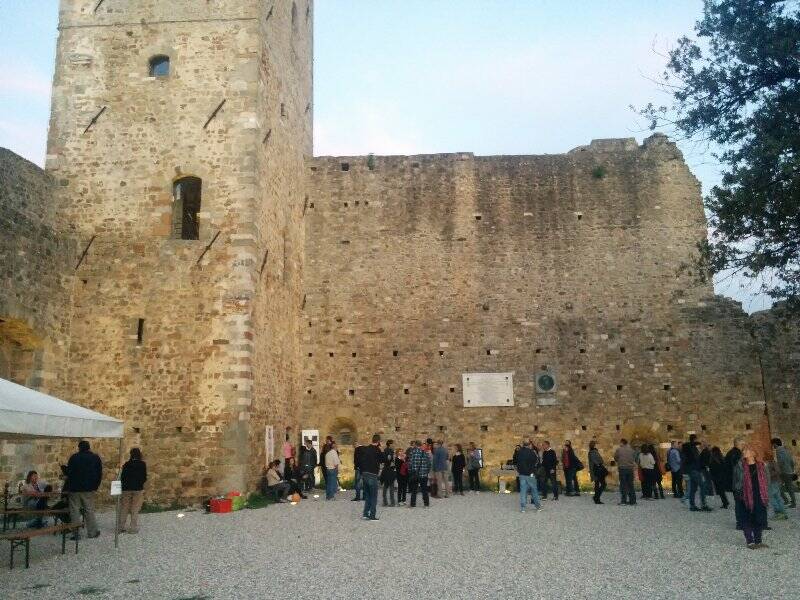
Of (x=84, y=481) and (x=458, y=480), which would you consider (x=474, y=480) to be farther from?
(x=84, y=481)

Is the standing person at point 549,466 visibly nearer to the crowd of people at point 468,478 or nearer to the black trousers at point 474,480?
the crowd of people at point 468,478

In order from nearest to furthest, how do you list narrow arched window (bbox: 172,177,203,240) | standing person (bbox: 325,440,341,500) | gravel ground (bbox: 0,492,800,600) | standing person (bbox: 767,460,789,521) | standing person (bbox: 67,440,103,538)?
gravel ground (bbox: 0,492,800,600) < standing person (bbox: 67,440,103,538) < standing person (bbox: 767,460,789,521) < standing person (bbox: 325,440,341,500) < narrow arched window (bbox: 172,177,203,240)

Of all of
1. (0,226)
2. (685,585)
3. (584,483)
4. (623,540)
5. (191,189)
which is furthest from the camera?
(584,483)

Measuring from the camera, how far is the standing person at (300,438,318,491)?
599 inches

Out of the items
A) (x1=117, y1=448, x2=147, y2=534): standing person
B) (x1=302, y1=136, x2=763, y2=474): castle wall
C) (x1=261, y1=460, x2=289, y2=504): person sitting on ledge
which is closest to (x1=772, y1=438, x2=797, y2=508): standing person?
(x1=302, y1=136, x2=763, y2=474): castle wall

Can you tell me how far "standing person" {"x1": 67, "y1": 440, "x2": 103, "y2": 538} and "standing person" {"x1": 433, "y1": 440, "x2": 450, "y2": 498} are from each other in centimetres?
740

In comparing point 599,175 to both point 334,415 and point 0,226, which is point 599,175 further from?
point 0,226

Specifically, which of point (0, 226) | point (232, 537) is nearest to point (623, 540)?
point (232, 537)

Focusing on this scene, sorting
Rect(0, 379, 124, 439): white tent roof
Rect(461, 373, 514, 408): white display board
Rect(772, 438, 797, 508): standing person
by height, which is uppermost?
Rect(461, 373, 514, 408): white display board

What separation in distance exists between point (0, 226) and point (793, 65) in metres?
13.9

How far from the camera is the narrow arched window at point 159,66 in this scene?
15453 millimetres

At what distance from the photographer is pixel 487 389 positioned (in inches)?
707

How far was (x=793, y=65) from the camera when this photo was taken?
33.5ft

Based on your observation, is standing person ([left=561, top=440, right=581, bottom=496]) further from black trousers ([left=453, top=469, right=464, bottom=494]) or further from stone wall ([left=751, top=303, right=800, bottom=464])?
stone wall ([left=751, top=303, right=800, bottom=464])
